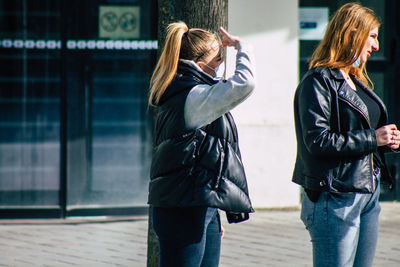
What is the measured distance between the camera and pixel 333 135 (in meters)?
3.25

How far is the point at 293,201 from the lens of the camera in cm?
787

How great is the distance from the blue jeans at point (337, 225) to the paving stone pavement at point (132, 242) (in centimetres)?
235

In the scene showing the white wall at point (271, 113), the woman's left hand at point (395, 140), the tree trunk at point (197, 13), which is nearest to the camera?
the woman's left hand at point (395, 140)

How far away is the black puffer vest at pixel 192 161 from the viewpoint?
124 inches

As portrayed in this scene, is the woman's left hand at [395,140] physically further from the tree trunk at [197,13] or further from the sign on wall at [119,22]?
the sign on wall at [119,22]

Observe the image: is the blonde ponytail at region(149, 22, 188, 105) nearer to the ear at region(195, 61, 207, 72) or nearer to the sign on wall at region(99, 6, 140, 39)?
the ear at region(195, 61, 207, 72)

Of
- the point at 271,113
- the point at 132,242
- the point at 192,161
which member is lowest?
the point at 132,242

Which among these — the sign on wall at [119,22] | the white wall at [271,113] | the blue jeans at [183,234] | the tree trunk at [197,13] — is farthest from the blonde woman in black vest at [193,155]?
the white wall at [271,113]

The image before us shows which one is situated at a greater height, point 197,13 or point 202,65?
point 197,13

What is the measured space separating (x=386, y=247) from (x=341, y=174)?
A: 3.19 m

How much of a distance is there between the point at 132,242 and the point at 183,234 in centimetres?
338

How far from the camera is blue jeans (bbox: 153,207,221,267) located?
3158 millimetres

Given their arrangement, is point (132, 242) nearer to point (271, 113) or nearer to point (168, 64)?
point (271, 113)

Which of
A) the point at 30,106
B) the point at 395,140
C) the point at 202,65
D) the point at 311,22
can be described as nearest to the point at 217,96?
the point at 202,65
